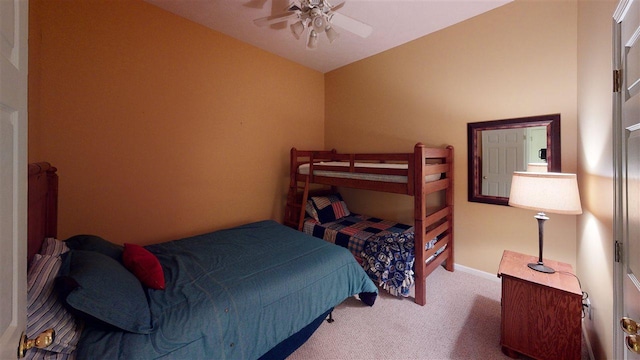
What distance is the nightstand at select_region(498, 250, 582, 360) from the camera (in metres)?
1.46

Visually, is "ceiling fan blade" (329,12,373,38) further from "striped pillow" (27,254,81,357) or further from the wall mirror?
"striped pillow" (27,254,81,357)

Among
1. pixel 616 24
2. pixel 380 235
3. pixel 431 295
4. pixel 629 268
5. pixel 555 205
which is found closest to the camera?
pixel 629 268

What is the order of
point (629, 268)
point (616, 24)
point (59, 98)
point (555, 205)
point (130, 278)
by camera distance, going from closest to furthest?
point (629, 268) < point (616, 24) < point (130, 278) < point (555, 205) < point (59, 98)

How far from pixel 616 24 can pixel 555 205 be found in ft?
3.19

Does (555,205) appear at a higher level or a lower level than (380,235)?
higher

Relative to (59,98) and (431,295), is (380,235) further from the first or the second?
(59,98)

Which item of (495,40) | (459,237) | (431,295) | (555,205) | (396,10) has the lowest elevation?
(431,295)

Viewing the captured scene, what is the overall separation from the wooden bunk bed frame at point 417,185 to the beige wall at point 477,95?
0.16 meters

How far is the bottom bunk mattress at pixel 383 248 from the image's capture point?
7.63ft

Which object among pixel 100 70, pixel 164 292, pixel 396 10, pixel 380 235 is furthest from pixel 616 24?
pixel 100 70

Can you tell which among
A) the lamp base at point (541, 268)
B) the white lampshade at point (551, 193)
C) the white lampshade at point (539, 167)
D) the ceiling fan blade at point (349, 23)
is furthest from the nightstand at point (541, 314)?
the ceiling fan blade at point (349, 23)

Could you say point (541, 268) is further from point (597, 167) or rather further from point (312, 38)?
point (312, 38)

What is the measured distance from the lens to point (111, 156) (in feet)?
7.33

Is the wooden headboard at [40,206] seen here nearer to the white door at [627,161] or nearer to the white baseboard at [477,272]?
the white door at [627,161]
